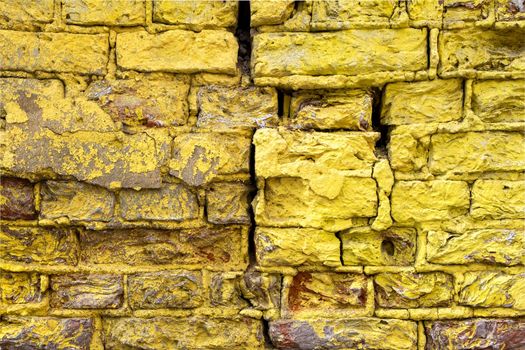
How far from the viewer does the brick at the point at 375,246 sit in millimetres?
2027

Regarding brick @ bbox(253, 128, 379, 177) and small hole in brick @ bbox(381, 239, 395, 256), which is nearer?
brick @ bbox(253, 128, 379, 177)

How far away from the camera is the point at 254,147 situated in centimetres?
205

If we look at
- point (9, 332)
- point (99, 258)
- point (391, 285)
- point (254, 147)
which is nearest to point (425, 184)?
point (391, 285)

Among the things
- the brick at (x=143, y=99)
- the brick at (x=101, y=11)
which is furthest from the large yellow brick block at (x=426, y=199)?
the brick at (x=101, y=11)

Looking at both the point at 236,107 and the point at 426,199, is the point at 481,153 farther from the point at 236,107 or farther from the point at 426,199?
the point at 236,107

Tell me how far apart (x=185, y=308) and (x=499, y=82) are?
161cm

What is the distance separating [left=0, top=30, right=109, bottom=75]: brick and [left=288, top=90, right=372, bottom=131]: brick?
0.86 m

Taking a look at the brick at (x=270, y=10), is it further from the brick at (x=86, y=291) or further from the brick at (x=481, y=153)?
the brick at (x=86, y=291)

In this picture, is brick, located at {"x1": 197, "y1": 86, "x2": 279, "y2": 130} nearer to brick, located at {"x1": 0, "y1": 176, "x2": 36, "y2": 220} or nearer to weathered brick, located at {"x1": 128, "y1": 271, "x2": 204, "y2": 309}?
weathered brick, located at {"x1": 128, "y1": 271, "x2": 204, "y2": 309}

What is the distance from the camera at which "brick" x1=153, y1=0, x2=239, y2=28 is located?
6.64ft

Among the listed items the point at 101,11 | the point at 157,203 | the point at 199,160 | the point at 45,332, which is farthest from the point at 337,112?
the point at 45,332

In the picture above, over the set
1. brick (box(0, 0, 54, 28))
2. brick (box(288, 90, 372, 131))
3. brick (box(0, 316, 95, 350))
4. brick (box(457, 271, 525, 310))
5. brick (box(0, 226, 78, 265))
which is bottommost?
brick (box(0, 316, 95, 350))

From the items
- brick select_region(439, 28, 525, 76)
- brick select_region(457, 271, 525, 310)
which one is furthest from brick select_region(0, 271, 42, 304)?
brick select_region(439, 28, 525, 76)

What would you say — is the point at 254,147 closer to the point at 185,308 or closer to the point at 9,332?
the point at 185,308
